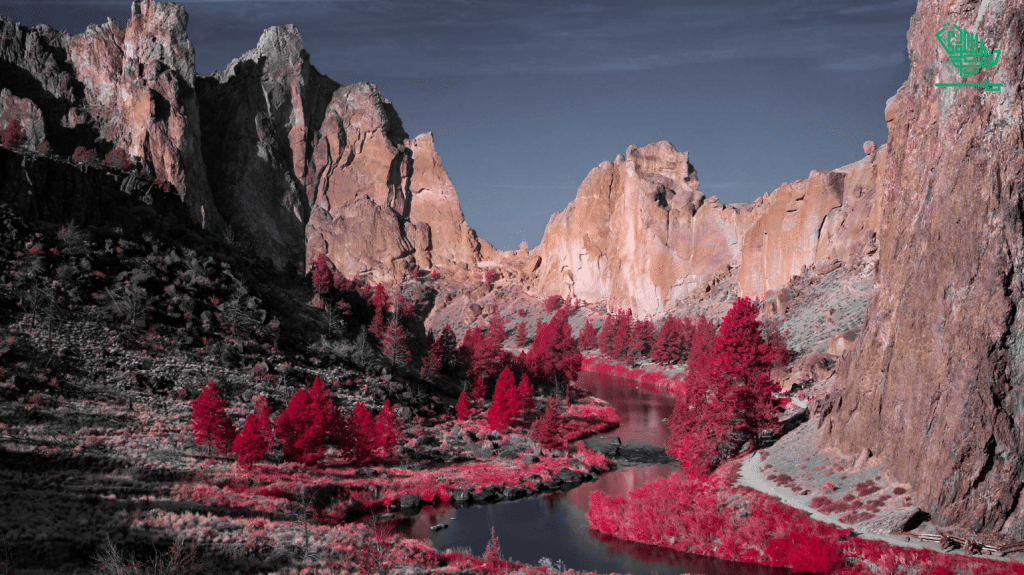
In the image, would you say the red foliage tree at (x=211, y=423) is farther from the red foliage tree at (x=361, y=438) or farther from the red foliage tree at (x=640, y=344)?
the red foliage tree at (x=640, y=344)

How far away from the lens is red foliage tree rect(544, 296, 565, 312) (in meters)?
152

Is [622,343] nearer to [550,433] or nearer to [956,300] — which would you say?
[550,433]

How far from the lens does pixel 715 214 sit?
130 metres

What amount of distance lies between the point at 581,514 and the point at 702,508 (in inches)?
308

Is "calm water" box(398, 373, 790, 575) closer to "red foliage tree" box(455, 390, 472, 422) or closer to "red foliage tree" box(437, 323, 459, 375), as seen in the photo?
"red foliage tree" box(455, 390, 472, 422)

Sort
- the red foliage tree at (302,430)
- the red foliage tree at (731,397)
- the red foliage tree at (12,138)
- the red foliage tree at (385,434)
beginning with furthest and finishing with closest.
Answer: the red foliage tree at (12,138)
the red foliage tree at (385,434)
the red foliage tree at (302,430)
the red foliage tree at (731,397)

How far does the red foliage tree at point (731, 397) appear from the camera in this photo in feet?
121

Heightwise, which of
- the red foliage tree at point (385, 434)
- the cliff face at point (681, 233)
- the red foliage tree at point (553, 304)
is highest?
the cliff face at point (681, 233)

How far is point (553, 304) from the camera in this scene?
15200cm

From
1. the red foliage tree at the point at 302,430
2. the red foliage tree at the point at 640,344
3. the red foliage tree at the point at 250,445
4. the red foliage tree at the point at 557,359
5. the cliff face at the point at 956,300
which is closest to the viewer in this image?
the cliff face at the point at 956,300

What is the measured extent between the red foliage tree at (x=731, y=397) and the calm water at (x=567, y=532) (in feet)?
18.3

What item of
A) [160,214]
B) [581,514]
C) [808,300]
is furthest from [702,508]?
[808,300]

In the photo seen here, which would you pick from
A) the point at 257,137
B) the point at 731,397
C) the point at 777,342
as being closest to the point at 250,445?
the point at 731,397

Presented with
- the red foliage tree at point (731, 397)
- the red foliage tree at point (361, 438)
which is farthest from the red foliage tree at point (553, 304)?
the red foliage tree at point (731, 397)
